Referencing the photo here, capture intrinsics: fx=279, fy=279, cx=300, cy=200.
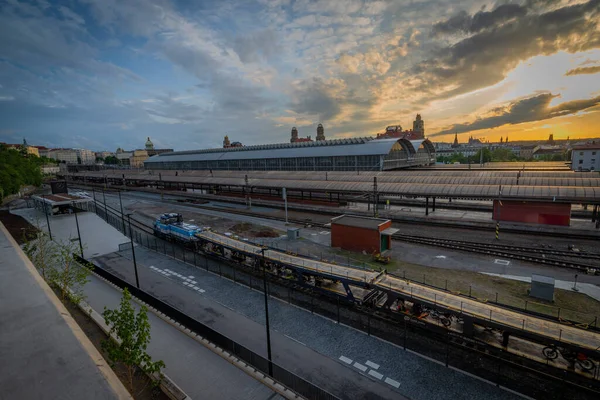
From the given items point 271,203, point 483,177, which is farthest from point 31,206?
point 483,177

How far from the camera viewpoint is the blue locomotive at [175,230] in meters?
31.8

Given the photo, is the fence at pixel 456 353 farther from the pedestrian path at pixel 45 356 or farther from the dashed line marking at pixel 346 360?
the pedestrian path at pixel 45 356

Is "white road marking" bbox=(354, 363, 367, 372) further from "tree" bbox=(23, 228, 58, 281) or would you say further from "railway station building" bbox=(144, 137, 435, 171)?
"railway station building" bbox=(144, 137, 435, 171)

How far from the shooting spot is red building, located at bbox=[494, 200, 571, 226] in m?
34.6

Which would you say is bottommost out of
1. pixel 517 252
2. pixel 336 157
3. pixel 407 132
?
pixel 517 252

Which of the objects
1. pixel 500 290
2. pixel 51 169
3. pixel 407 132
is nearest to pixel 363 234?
pixel 500 290

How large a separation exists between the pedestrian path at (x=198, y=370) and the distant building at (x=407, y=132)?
346ft

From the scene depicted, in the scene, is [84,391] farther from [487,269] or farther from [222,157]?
[222,157]

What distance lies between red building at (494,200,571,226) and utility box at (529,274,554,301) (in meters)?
20.9

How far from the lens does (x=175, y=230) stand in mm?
33750

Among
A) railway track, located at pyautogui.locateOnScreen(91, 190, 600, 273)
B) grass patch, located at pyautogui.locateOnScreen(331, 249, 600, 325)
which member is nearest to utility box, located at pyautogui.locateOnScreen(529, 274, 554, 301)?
grass patch, located at pyautogui.locateOnScreen(331, 249, 600, 325)

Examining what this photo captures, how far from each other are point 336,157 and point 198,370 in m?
62.5

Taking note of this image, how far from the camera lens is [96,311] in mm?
18656

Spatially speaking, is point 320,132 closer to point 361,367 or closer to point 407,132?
point 407,132
